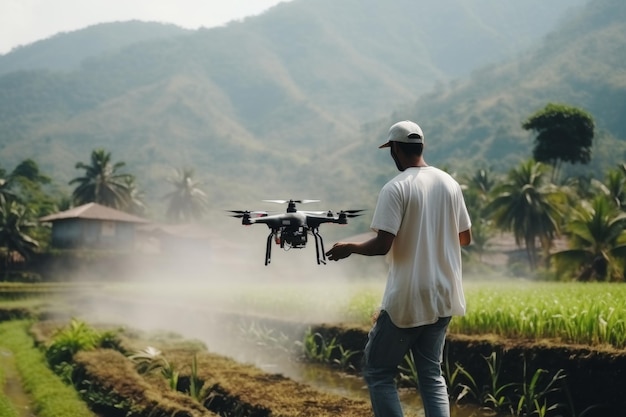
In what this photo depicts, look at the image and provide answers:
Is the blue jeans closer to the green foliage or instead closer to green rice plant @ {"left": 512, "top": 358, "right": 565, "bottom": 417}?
green rice plant @ {"left": 512, "top": 358, "right": 565, "bottom": 417}

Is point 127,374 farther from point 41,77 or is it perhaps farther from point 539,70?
point 41,77

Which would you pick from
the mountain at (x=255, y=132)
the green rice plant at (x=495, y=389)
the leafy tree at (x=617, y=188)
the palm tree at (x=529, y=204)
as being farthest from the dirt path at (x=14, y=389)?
the mountain at (x=255, y=132)

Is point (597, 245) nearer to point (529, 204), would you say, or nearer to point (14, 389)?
point (529, 204)

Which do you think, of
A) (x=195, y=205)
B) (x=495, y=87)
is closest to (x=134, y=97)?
(x=495, y=87)

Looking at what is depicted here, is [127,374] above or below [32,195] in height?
below

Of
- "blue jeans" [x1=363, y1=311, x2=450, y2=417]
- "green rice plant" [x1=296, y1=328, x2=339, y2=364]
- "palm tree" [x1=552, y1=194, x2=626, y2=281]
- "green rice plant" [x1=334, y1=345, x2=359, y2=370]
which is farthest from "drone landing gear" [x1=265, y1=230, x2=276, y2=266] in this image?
"palm tree" [x1=552, y1=194, x2=626, y2=281]

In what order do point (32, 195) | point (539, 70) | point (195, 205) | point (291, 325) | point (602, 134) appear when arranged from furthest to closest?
1. point (539, 70)
2. point (602, 134)
3. point (195, 205)
4. point (32, 195)
5. point (291, 325)

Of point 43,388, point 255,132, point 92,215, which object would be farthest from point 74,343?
point 255,132

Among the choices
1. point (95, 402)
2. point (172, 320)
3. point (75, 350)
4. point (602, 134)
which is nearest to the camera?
point (95, 402)
